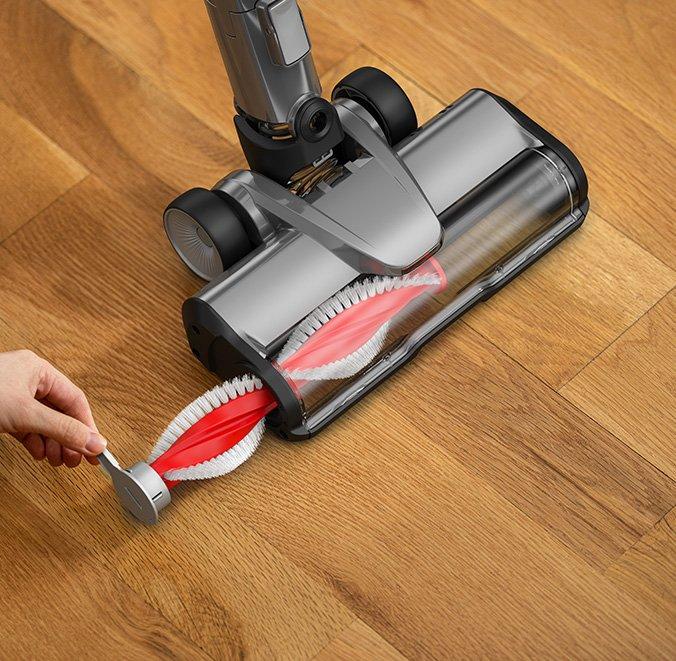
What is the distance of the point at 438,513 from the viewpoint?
1.08 meters

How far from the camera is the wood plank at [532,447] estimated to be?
3.50 ft

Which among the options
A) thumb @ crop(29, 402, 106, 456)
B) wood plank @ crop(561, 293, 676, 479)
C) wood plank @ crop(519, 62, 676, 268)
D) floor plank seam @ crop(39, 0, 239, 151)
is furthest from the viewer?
floor plank seam @ crop(39, 0, 239, 151)

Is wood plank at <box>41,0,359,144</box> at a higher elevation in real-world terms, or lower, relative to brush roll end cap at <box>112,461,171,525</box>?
higher

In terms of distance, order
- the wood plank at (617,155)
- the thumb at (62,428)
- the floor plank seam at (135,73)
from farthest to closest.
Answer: the floor plank seam at (135,73) < the wood plank at (617,155) < the thumb at (62,428)

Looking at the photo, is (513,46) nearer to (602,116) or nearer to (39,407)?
(602,116)

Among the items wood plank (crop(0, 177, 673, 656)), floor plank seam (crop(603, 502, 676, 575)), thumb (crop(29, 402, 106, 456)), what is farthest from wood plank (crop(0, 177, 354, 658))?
floor plank seam (crop(603, 502, 676, 575))

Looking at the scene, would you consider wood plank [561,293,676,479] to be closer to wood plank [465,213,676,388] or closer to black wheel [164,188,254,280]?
wood plank [465,213,676,388]

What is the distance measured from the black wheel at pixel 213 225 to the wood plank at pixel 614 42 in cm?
43

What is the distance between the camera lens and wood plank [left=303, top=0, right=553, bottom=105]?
1345 mm

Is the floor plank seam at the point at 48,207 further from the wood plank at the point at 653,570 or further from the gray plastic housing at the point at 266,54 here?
the wood plank at the point at 653,570

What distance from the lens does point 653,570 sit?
1.04 meters

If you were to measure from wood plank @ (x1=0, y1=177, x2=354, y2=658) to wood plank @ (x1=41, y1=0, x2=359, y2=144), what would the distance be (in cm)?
16

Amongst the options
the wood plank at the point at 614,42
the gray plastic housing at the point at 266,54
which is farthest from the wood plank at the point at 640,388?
the gray plastic housing at the point at 266,54

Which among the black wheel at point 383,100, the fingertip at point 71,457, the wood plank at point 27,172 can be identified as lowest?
the fingertip at point 71,457
